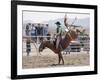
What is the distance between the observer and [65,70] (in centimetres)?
188

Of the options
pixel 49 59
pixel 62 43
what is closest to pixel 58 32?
pixel 62 43

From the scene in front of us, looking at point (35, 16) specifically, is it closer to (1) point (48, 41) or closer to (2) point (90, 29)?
(1) point (48, 41)

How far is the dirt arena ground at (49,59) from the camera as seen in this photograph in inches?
69.8

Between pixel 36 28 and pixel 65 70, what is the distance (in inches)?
18.5

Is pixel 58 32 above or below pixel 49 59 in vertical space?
above

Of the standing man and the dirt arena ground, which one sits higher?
the standing man

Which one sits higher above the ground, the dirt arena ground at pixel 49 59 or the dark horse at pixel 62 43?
the dark horse at pixel 62 43

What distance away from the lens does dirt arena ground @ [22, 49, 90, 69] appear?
177 centimetres

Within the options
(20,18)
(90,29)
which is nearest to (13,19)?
(20,18)

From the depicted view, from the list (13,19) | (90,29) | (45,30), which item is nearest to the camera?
(13,19)

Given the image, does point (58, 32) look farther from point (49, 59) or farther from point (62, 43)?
point (49, 59)

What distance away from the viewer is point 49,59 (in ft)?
6.02

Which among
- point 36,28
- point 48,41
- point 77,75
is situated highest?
point 36,28

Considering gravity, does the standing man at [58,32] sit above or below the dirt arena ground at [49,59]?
above
